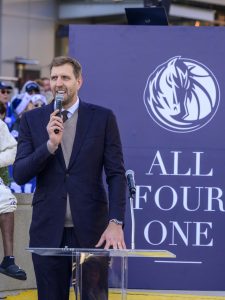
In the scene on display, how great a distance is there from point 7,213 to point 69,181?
92.7 inches

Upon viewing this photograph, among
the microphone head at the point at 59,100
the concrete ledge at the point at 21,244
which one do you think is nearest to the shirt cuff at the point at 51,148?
the microphone head at the point at 59,100

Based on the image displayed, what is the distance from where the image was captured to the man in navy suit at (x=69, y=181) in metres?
5.49

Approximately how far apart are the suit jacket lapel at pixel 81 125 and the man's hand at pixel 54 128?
0.31 meters

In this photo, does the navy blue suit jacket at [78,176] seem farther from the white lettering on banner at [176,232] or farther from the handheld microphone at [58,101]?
the white lettering on banner at [176,232]

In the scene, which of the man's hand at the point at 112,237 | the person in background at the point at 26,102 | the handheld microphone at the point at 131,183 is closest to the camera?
the man's hand at the point at 112,237

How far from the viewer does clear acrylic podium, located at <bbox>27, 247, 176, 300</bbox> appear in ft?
16.4

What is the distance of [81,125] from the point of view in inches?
221

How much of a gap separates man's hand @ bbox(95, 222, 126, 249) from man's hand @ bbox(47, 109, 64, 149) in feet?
2.04

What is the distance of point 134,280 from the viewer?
26.1 feet

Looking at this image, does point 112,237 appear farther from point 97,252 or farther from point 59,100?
point 59,100

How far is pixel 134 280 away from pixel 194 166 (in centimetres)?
113

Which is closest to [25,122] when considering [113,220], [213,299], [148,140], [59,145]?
[59,145]

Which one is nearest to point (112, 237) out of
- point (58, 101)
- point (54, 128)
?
point (54, 128)

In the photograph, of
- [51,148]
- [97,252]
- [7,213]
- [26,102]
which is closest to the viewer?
[97,252]
